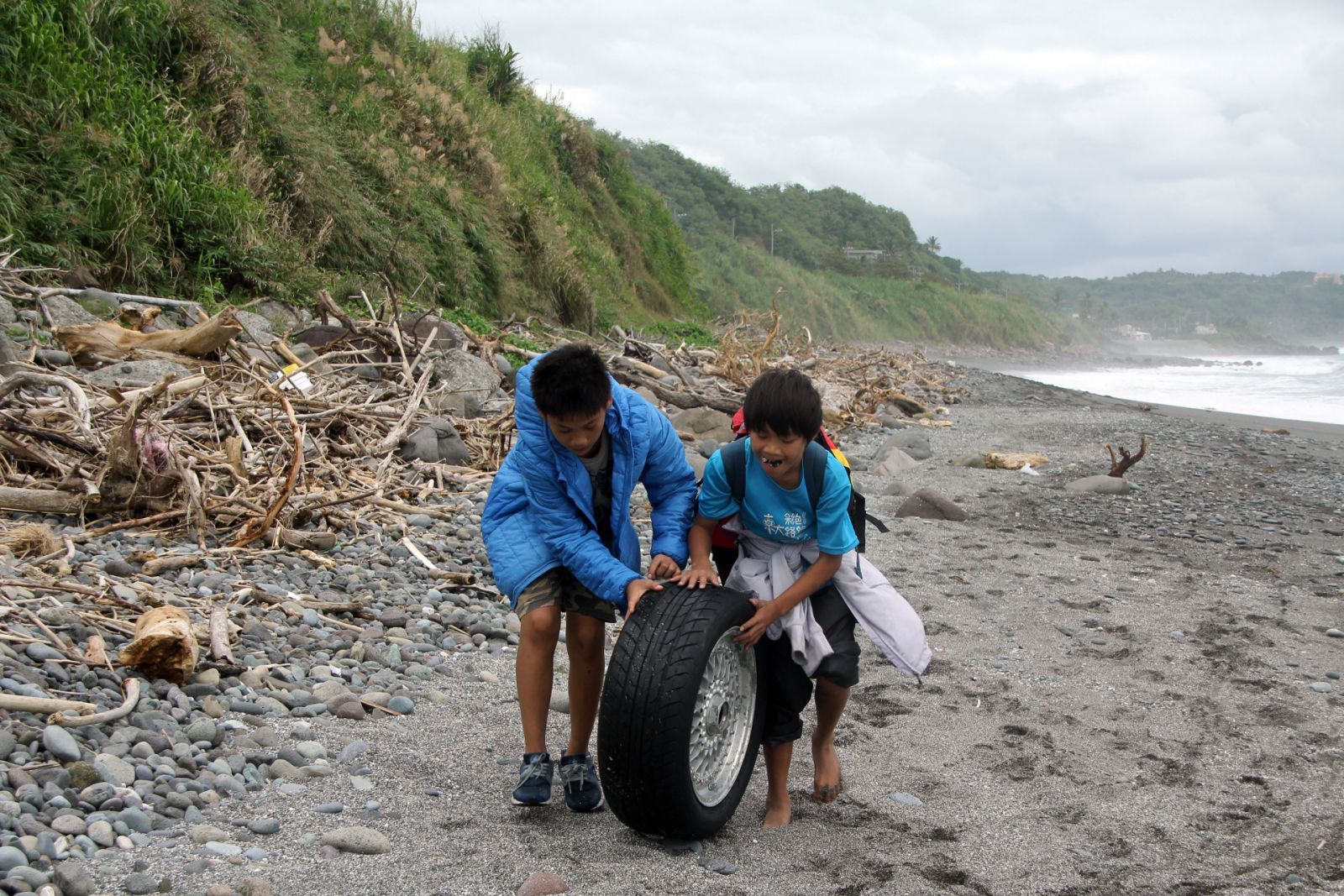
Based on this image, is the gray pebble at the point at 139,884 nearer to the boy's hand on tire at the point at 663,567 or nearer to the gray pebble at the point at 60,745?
the gray pebble at the point at 60,745

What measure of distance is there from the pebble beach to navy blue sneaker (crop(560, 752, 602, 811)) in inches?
1.8

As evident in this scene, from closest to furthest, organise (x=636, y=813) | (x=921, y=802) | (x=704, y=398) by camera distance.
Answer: (x=636, y=813) → (x=921, y=802) → (x=704, y=398)

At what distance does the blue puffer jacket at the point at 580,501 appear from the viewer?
3.01 metres

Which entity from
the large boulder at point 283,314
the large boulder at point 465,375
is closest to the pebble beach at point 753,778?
the large boulder at point 465,375

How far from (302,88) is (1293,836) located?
14.8 meters

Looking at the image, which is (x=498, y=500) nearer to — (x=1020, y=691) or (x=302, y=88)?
(x=1020, y=691)

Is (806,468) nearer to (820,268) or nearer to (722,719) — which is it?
(722,719)

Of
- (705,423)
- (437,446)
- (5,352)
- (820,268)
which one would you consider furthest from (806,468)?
(820,268)

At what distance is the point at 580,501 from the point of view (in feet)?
9.91

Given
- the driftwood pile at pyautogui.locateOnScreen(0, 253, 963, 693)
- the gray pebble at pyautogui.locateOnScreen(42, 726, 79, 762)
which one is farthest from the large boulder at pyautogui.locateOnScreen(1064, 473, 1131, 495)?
the gray pebble at pyautogui.locateOnScreen(42, 726, 79, 762)

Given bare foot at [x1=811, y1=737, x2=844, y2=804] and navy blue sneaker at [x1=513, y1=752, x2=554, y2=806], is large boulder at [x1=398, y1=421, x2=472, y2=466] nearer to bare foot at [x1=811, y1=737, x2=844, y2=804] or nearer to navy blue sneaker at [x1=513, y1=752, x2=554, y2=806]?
navy blue sneaker at [x1=513, y1=752, x2=554, y2=806]

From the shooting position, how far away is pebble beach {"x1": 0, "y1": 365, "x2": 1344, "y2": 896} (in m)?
2.65

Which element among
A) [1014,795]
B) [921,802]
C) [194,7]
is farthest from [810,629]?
[194,7]

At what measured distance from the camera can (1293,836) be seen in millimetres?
3047
